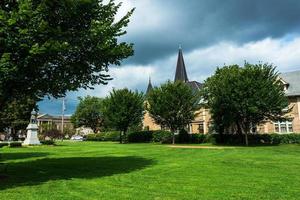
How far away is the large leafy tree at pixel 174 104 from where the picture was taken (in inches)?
1837

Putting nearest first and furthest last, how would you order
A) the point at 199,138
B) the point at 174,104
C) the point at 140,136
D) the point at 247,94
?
the point at 247,94, the point at 174,104, the point at 199,138, the point at 140,136

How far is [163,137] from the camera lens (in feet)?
176

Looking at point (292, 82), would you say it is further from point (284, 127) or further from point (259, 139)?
point (259, 139)

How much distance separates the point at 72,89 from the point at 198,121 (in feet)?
152

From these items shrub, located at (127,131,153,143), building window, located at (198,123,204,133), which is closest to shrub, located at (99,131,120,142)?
shrub, located at (127,131,153,143)

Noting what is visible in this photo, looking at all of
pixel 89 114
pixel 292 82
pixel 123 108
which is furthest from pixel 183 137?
pixel 89 114

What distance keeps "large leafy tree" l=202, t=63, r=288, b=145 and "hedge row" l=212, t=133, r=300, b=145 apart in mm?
4242

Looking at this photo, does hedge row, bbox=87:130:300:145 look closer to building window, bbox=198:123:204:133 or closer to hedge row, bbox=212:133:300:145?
hedge row, bbox=212:133:300:145

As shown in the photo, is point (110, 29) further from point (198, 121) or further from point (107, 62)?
point (198, 121)

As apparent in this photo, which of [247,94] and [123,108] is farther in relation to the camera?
[123,108]

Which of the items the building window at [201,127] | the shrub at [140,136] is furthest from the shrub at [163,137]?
the building window at [201,127]

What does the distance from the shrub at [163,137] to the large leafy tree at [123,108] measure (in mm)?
3820

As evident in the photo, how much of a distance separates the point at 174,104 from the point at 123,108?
8861 mm

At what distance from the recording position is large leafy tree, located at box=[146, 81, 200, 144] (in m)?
46.7
